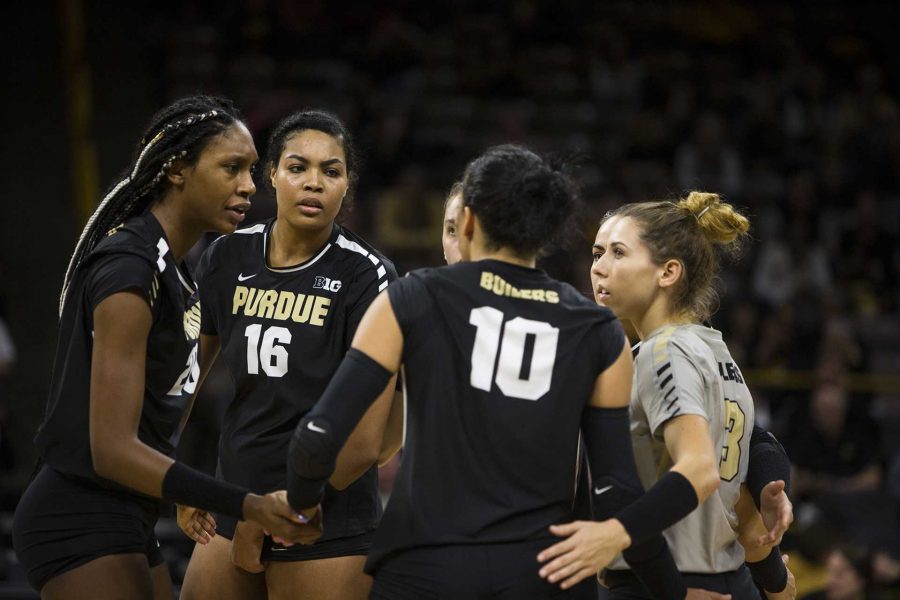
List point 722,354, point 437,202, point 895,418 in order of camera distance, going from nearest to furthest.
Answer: point 722,354 → point 895,418 → point 437,202

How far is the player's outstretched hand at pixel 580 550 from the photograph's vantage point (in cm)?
262

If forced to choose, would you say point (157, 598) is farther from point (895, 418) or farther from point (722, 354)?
point (895, 418)

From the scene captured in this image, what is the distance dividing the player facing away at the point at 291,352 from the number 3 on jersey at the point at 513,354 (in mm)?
642

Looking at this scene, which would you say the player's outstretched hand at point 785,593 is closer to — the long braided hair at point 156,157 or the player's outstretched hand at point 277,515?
the player's outstretched hand at point 277,515

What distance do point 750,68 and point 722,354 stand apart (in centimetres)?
964

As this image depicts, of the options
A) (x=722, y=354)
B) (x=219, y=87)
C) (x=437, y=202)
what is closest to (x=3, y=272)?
(x=219, y=87)

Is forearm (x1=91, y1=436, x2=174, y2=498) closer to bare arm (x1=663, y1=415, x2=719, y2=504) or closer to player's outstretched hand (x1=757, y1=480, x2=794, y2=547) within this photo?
bare arm (x1=663, y1=415, x2=719, y2=504)

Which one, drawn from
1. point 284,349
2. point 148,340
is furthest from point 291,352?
point 148,340

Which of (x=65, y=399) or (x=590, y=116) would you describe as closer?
(x=65, y=399)

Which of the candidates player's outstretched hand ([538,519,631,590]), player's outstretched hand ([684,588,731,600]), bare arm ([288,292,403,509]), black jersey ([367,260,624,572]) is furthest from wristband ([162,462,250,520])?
player's outstretched hand ([684,588,731,600])

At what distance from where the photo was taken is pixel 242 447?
341 centimetres

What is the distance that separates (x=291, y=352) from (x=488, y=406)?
2.94 ft

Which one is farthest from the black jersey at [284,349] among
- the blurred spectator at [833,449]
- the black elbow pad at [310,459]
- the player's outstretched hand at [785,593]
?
the blurred spectator at [833,449]

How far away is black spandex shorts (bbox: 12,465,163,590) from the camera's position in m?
2.91
